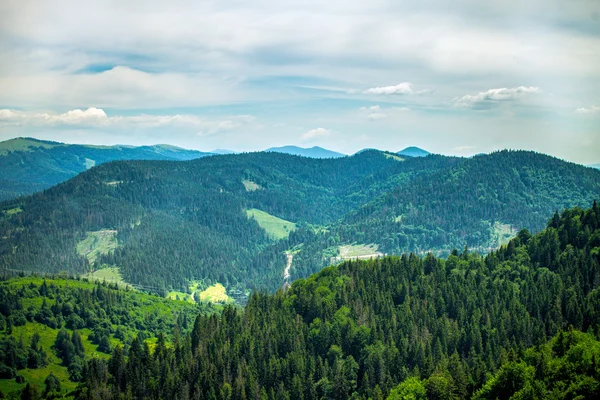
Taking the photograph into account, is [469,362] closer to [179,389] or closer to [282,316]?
[282,316]

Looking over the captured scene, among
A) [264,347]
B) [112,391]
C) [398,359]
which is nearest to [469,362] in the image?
[398,359]

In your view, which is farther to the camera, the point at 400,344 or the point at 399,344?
the point at 399,344

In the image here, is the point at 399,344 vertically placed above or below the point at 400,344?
below
